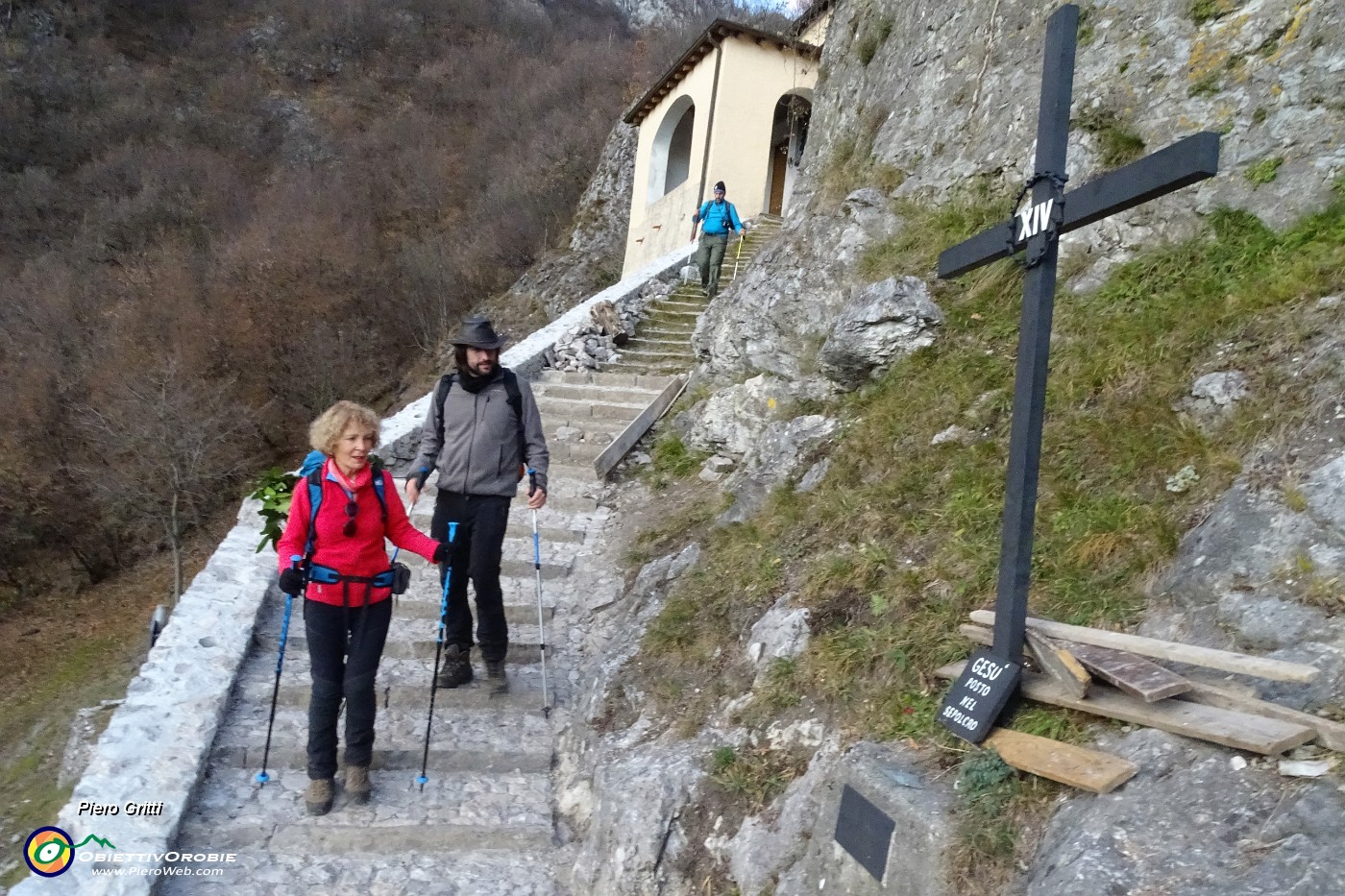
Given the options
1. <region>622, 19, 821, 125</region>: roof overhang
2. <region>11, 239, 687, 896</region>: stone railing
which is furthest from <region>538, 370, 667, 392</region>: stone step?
<region>622, 19, 821, 125</region>: roof overhang

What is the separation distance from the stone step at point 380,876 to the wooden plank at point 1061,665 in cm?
227

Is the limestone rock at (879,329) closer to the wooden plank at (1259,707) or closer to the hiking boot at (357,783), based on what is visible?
the wooden plank at (1259,707)

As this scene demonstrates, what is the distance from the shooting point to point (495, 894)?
3.39 meters

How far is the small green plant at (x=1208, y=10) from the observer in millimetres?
4724

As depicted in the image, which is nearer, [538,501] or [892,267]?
[538,501]

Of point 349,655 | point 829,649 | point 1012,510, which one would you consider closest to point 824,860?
point 829,649

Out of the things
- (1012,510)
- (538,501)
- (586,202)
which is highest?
(586,202)

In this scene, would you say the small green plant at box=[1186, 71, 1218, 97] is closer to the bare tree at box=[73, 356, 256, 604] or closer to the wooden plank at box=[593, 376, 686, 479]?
the wooden plank at box=[593, 376, 686, 479]

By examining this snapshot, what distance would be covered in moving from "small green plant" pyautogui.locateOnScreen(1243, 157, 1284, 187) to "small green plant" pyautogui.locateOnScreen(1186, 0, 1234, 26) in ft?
4.18

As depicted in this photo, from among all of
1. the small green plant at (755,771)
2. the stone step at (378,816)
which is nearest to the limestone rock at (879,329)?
the small green plant at (755,771)

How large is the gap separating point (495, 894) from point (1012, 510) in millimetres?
2628

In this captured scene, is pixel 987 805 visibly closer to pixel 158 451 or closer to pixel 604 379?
pixel 604 379

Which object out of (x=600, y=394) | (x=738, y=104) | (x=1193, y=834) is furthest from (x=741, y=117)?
(x=1193, y=834)

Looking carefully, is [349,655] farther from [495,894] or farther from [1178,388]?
[1178,388]
